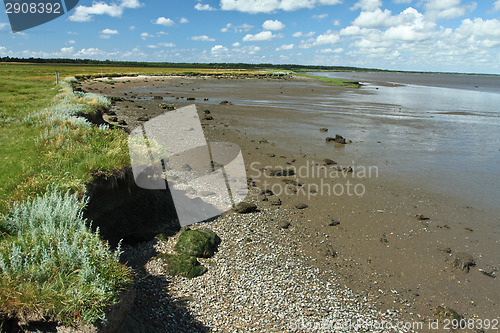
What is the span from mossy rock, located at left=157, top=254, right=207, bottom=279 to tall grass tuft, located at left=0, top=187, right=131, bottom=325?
253 cm

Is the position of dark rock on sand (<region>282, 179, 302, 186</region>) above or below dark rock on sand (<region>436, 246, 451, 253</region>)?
above

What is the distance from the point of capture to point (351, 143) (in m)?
23.0

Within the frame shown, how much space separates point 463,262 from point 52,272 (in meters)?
10.5

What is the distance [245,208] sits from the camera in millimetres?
11984

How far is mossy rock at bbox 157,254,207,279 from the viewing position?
8.16 metres

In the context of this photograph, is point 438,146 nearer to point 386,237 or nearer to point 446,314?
point 386,237

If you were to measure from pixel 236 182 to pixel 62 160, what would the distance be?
295 inches

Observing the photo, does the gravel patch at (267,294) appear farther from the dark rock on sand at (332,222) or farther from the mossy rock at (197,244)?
the dark rock on sand at (332,222)

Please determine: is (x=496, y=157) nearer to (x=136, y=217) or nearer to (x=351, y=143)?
(x=351, y=143)

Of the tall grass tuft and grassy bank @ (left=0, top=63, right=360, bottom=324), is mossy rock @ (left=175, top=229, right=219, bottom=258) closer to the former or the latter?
grassy bank @ (left=0, top=63, right=360, bottom=324)

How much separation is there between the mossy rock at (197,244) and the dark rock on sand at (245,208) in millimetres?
2437

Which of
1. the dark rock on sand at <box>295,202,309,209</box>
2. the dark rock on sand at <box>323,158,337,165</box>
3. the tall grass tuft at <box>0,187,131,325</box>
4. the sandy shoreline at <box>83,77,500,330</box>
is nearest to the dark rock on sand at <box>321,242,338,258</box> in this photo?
the sandy shoreline at <box>83,77,500,330</box>

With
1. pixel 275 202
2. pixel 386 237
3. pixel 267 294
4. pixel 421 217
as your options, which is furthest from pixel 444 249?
pixel 267 294

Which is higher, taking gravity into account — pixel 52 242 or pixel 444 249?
pixel 52 242
